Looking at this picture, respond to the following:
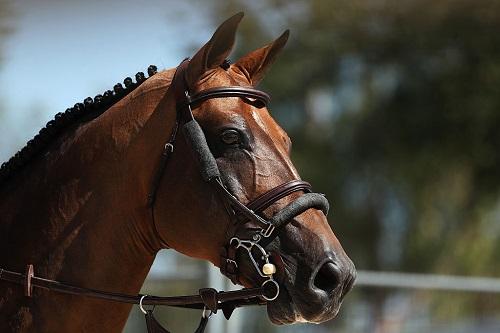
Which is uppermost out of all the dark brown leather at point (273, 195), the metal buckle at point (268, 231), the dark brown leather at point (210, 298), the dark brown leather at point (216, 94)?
the dark brown leather at point (216, 94)

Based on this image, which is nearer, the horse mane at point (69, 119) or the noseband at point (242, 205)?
the noseband at point (242, 205)

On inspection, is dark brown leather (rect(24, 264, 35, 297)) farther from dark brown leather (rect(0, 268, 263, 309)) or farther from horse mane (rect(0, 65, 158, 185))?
horse mane (rect(0, 65, 158, 185))

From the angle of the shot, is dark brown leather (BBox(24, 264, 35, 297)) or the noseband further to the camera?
dark brown leather (BBox(24, 264, 35, 297))

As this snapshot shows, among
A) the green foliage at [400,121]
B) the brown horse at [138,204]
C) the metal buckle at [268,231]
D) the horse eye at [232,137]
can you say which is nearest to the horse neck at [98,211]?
the brown horse at [138,204]

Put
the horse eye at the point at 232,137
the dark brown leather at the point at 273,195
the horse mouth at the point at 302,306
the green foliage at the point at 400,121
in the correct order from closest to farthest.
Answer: the horse mouth at the point at 302,306, the dark brown leather at the point at 273,195, the horse eye at the point at 232,137, the green foliage at the point at 400,121

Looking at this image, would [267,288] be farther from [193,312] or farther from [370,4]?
[370,4]

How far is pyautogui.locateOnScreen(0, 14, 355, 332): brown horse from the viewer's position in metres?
2.81

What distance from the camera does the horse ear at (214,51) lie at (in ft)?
Answer: 9.38

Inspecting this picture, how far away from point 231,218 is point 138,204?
15.0 inches

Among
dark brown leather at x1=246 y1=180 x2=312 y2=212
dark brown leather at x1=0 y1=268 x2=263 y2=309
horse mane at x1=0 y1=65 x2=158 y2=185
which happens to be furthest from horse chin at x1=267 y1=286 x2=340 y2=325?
horse mane at x1=0 y1=65 x2=158 y2=185

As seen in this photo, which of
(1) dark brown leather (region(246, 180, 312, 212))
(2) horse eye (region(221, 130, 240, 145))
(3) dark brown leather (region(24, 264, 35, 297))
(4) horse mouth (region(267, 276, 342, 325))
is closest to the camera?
(4) horse mouth (region(267, 276, 342, 325))

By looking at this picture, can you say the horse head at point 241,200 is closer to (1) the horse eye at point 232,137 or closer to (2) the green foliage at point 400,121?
(1) the horse eye at point 232,137

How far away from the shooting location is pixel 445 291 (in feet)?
26.5

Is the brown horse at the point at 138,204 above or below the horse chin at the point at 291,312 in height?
above
